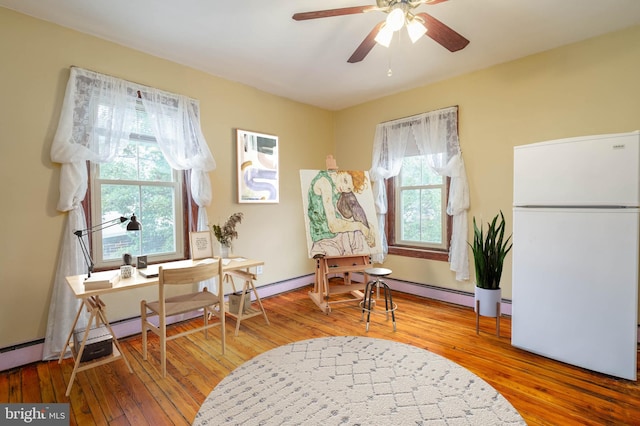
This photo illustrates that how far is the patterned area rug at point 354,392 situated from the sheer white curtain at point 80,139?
1.54 meters

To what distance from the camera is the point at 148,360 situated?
8.00ft

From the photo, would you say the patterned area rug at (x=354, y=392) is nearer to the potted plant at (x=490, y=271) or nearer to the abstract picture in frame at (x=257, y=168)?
the potted plant at (x=490, y=271)

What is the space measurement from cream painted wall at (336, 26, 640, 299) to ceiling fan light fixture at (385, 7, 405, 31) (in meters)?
2.07

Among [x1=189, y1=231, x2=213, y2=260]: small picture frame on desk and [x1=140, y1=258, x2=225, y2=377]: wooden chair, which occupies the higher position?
[x1=189, y1=231, x2=213, y2=260]: small picture frame on desk

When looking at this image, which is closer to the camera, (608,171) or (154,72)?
(608,171)

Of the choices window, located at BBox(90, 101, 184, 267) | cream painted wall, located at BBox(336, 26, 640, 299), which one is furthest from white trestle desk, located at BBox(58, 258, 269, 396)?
cream painted wall, located at BBox(336, 26, 640, 299)

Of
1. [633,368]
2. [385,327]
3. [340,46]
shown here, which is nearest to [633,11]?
[340,46]

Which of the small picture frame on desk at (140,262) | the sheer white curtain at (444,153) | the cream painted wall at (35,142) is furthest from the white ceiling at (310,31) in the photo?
the small picture frame on desk at (140,262)

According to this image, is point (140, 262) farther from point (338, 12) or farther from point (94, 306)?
point (338, 12)

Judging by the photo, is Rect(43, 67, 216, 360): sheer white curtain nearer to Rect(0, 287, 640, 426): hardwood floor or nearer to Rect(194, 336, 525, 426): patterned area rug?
Rect(0, 287, 640, 426): hardwood floor

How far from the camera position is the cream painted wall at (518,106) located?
264 cm

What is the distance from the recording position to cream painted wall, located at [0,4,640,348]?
230 cm

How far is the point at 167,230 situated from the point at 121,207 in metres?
0.49

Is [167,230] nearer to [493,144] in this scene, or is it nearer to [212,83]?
[212,83]
